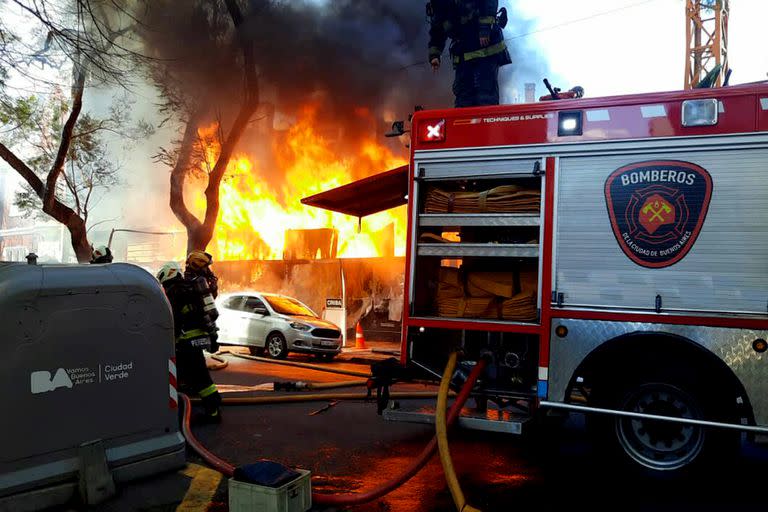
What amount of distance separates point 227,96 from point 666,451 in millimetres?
19641

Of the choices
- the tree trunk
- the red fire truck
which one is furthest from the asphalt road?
the tree trunk

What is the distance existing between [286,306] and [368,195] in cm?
747

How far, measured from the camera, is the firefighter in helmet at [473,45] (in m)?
8.76

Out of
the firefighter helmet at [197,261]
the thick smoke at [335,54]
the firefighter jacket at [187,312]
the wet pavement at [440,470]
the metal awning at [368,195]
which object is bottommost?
the wet pavement at [440,470]

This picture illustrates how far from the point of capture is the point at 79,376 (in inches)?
155

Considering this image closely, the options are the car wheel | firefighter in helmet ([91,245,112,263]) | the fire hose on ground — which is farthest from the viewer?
the car wheel

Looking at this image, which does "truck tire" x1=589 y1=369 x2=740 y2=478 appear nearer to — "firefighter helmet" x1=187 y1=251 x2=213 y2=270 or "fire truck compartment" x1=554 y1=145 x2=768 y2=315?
"fire truck compartment" x1=554 y1=145 x2=768 y2=315

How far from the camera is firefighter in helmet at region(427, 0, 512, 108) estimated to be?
876 cm

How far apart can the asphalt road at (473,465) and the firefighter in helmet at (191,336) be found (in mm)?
363

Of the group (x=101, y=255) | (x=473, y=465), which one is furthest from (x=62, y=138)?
(x=473, y=465)

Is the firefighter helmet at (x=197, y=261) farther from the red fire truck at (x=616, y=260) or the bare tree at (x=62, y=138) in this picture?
the bare tree at (x=62, y=138)

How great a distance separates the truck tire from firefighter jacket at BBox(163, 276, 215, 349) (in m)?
3.93

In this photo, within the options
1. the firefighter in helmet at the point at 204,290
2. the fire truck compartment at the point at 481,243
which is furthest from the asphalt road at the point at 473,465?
the fire truck compartment at the point at 481,243

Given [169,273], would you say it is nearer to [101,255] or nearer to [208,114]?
[101,255]
